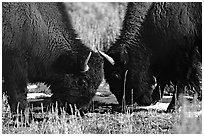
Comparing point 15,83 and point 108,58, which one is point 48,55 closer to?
point 15,83

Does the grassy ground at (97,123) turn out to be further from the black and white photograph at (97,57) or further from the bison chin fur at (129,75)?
the bison chin fur at (129,75)

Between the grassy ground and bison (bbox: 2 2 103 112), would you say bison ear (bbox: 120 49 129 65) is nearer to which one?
bison (bbox: 2 2 103 112)

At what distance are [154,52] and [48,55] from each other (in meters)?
0.83

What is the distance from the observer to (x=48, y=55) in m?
3.64

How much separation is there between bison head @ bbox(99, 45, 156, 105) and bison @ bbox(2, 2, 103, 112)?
5.0 inches

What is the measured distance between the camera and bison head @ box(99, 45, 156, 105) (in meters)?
3.71

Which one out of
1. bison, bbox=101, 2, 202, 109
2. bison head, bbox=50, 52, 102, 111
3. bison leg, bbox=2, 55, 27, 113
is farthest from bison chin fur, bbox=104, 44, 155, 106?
bison leg, bbox=2, 55, 27, 113

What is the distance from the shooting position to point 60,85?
3646mm

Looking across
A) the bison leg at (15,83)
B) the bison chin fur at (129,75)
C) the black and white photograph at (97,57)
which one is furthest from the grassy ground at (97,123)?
the bison chin fur at (129,75)

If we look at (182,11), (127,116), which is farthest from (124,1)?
(127,116)

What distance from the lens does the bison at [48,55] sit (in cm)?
349

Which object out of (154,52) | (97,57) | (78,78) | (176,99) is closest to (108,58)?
(97,57)

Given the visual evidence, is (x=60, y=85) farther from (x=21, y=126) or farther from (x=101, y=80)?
(x=21, y=126)

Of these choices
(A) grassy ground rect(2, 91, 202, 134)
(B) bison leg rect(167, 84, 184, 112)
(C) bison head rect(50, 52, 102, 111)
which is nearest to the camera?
(A) grassy ground rect(2, 91, 202, 134)
